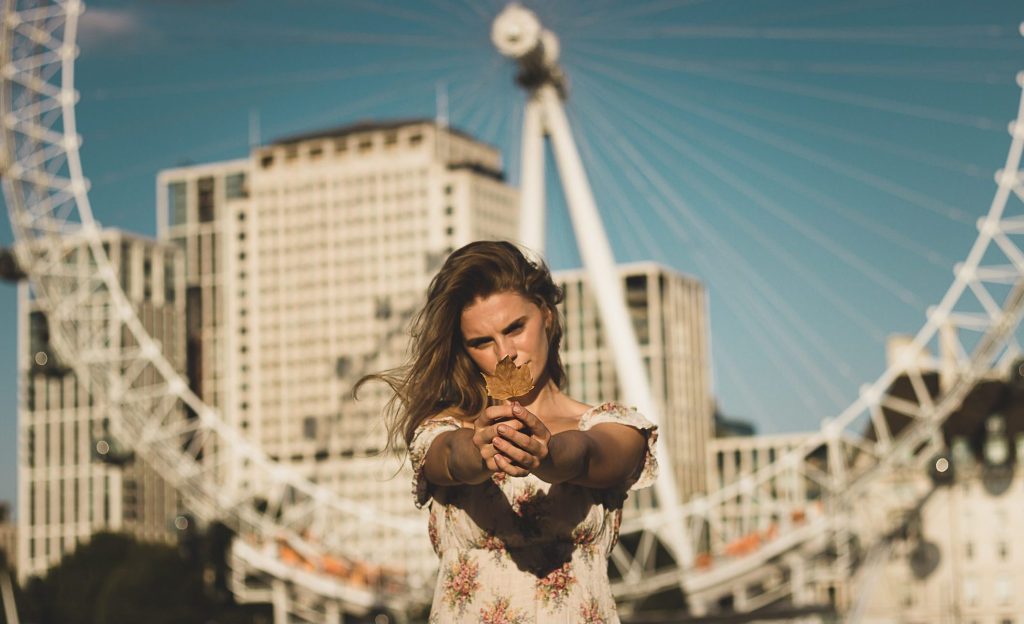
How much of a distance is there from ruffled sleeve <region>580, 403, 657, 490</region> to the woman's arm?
0.04 metres

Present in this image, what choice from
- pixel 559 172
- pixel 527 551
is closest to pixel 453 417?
pixel 527 551

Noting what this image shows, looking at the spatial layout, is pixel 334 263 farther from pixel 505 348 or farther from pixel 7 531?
pixel 505 348

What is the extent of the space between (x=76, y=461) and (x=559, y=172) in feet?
394

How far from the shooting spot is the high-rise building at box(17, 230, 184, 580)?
15750 centimetres

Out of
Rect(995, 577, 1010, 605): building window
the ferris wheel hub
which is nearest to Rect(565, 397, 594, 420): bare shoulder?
the ferris wheel hub

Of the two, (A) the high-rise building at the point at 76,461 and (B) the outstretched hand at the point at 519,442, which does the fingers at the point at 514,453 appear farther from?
(A) the high-rise building at the point at 76,461

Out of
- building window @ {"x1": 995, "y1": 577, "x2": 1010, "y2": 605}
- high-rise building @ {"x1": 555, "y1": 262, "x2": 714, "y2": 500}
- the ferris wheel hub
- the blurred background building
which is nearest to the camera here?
the ferris wheel hub

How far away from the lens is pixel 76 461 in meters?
162

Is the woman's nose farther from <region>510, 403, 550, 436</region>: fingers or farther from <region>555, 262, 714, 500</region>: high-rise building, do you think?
<region>555, 262, 714, 500</region>: high-rise building

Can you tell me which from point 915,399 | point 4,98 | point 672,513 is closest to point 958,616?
point 672,513

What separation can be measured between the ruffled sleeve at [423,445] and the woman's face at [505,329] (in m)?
0.21

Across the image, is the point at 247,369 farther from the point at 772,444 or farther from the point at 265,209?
the point at 772,444

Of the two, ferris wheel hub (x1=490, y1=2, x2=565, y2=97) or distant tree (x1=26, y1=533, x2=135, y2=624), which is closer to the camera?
ferris wheel hub (x1=490, y1=2, x2=565, y2=97)

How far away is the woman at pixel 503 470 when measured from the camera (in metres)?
4.98
